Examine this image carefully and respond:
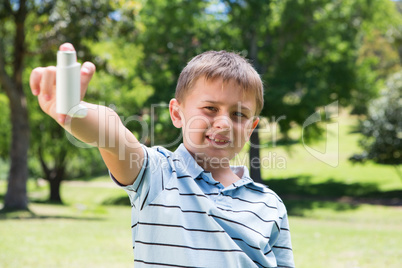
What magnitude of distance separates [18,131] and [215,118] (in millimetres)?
11772

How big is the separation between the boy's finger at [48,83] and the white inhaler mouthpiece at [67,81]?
0.04 metres

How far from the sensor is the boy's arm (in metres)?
1.10

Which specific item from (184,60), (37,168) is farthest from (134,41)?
(37,168)

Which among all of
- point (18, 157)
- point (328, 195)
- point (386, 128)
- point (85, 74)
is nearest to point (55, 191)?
point (18, 157)

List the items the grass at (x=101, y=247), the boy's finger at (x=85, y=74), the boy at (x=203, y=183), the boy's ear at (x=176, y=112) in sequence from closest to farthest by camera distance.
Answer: the boy's finger at (x=85, y=74), the boy at (x=203, y=183), the boy's ear at (x=176, y=112), the grass at (x=101, y=247)

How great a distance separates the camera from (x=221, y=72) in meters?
1.88

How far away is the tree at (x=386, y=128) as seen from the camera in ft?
62.5

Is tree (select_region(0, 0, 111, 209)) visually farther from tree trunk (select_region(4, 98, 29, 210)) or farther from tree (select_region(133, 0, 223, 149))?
tree (select_region(133, 0, 223, 149))

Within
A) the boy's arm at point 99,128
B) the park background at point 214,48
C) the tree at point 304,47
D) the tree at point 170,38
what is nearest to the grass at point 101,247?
the park background at point 214,48

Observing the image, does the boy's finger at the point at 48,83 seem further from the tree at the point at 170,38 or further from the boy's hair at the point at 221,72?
the tree at the point at 170,38

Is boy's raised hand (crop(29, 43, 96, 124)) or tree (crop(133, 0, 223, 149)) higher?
tree (crop(133, 0, 223, 149))

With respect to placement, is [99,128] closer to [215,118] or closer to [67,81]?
[67,81]

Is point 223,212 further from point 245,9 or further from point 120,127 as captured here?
point 245,9

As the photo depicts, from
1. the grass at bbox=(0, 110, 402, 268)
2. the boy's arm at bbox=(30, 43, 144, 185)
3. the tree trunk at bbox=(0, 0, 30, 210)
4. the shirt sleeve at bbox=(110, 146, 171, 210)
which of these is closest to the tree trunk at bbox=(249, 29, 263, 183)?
the grass at bbox=(0, 110, 402, 268)
